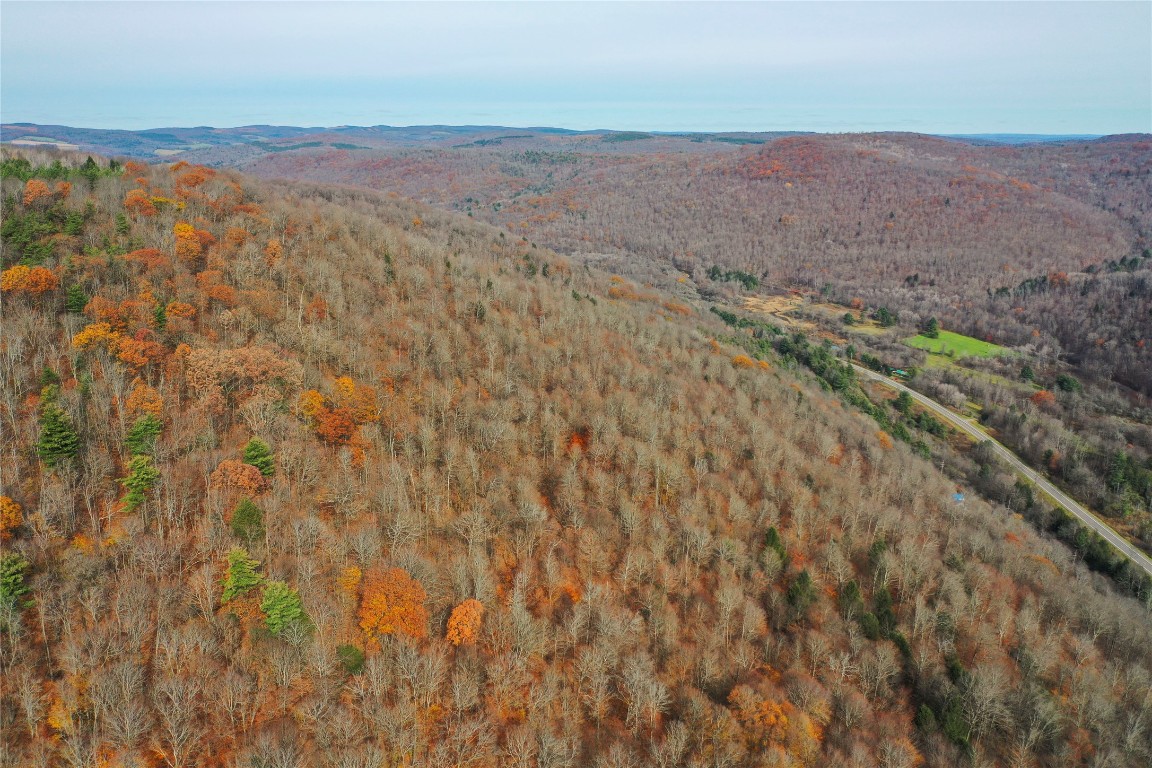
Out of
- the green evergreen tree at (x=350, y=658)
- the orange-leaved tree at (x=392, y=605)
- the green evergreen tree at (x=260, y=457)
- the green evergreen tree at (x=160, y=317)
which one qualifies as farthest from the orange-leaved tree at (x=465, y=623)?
the green evergreen tree at (x=160, y=317)

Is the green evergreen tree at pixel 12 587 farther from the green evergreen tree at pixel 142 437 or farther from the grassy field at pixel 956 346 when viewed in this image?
the grassy field at pixel 956 346

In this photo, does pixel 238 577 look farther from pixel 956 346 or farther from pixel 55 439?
pixel 956 346

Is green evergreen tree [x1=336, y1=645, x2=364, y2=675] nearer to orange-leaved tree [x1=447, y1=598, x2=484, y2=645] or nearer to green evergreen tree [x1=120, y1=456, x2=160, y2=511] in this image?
orange-leaved tree [x1=447, y1=598, x2=484, y2=645]

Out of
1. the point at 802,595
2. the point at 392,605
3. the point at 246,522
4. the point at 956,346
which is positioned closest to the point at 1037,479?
the point at 956,346

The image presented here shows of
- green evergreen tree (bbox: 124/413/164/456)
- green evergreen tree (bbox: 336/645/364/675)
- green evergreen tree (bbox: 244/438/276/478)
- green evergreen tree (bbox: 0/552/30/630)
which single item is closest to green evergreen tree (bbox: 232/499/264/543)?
green evergreen tree (bbox: 244/438/276/478)

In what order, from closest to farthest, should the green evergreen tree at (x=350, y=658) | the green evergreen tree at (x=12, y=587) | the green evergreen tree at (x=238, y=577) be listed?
the green evergreen tree at (x=12, y=587) → the green evergreen tree at (x=238, y=577) → the green evergreen tree at (x=350, y=658)
